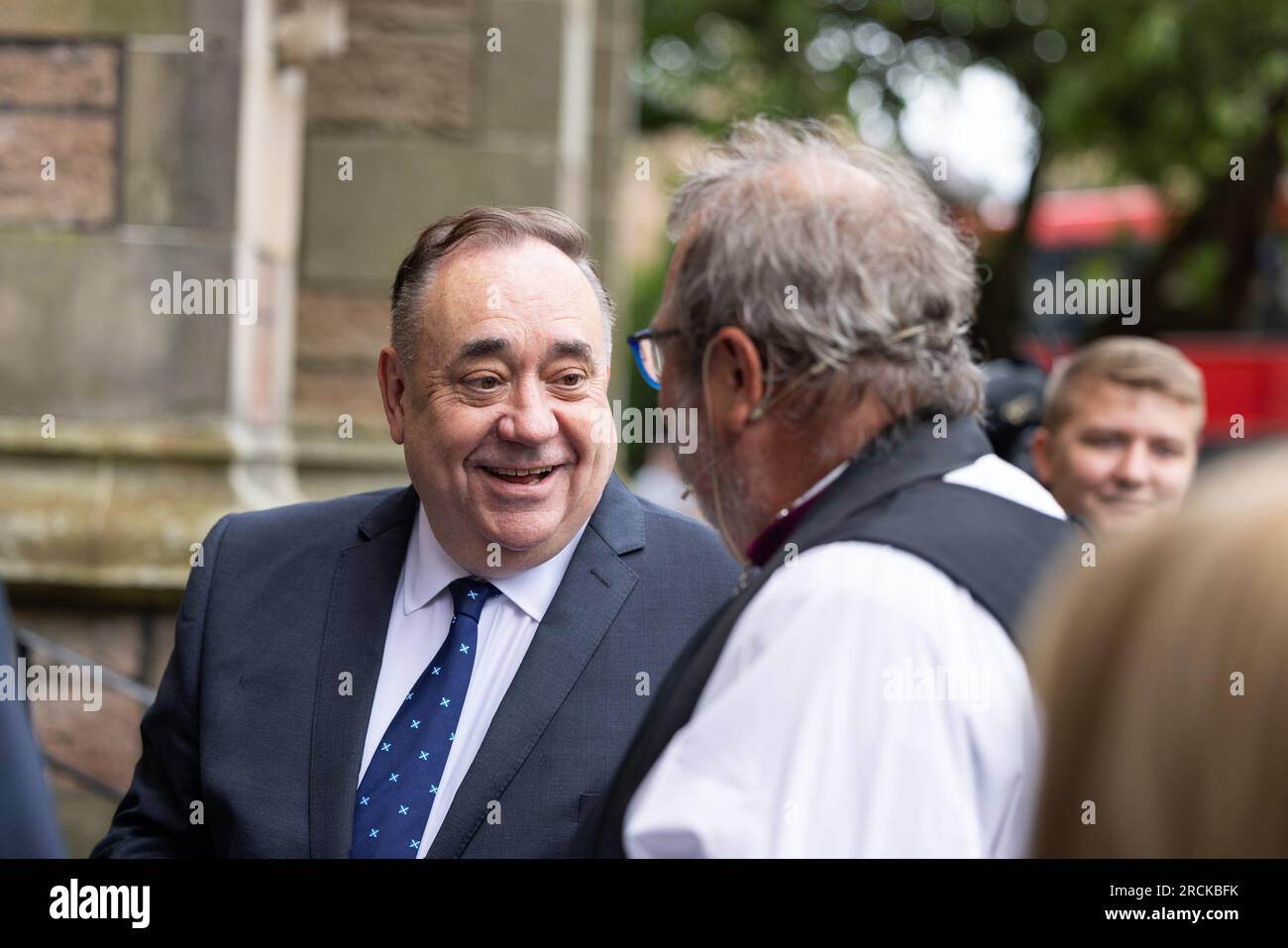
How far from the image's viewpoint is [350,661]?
282 centimetres

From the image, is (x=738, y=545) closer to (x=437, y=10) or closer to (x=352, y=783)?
(x=352, y=783)

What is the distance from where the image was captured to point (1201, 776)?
3.34ft

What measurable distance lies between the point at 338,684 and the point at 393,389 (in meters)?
0.60

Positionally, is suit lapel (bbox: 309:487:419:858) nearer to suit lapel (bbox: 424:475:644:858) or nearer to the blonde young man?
suit lapel (bbox: 424:475:644:858)

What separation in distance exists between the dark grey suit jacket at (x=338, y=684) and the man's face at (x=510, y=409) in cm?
13

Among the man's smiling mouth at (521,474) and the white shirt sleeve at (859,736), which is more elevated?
the man's smiling mouth at (521,474)

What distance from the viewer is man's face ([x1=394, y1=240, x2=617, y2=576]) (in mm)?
2881

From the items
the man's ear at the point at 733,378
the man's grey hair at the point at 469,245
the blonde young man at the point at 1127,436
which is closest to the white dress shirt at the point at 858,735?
the man's ear at the point at 733,378

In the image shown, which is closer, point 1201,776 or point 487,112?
point 1201,776

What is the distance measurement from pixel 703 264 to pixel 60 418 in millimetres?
3430

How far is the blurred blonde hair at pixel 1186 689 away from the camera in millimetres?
1012

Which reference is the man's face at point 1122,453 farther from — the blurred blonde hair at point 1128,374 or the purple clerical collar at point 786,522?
the purple clerical collar at point 786,522

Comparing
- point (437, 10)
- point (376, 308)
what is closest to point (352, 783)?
point (376, 308)

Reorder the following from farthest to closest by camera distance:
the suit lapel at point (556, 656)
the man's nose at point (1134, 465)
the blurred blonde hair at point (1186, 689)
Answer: the man's nose at point (1134, 465)
the suit lapel at point (556, 656)
the blurred blonde hair at point (1186, 689)
